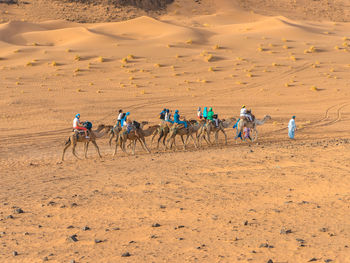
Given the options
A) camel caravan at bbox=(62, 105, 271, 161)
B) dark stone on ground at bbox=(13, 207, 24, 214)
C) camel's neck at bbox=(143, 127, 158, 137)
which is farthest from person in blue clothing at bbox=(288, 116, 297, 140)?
dark stone on ground at bbox=(13, 207, 24, 214)

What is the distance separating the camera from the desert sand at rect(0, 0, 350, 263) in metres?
9.80

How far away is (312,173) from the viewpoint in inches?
590

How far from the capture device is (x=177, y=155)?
1955 centimetres

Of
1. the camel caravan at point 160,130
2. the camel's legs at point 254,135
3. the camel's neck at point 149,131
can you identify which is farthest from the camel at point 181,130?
the camel's legs at point 254,135

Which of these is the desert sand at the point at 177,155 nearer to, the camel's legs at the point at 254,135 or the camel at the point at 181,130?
the camel's legs at the point at 254,135

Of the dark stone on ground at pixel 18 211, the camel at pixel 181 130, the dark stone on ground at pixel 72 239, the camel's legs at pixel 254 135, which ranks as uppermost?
the camel at pixel 181 130

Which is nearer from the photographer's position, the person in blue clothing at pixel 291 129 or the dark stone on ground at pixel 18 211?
the dark stone on ground at pixel 18 211

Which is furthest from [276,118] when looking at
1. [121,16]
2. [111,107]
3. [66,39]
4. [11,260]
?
[121,16]

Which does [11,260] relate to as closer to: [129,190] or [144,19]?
[129,190]

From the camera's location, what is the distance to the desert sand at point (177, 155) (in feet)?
32.2

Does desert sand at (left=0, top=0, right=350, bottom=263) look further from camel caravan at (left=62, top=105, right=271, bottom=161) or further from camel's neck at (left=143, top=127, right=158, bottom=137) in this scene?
camel's neck at (left=143, top=127, right=158, bottom=137)

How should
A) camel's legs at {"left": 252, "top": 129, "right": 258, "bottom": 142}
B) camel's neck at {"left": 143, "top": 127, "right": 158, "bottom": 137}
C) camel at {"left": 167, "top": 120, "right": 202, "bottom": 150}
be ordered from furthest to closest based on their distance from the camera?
1. camel's legs at {"left": 252, "top": 129, "right": 258, "bottom": 142}
2. camel at {"left": 167, "top": 120, "right": 202, "bottom": 150}
3. camel's neck at {"left": 143, "top": 127, "right": 158, "bottom": 137}

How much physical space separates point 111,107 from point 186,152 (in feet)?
41.5

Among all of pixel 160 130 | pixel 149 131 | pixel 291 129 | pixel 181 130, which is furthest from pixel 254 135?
pixel 149 131
